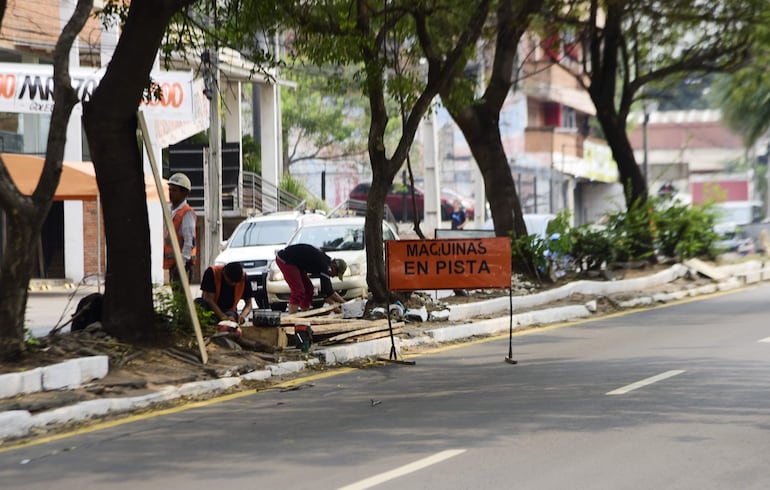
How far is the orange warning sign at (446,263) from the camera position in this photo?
14.1 metres

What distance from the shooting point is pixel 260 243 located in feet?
76.7

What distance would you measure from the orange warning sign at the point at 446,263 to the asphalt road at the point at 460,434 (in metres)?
1.33

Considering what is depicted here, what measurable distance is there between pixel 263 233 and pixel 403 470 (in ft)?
55.0

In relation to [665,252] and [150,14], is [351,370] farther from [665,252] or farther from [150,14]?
[665,252]

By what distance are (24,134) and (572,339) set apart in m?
19.1

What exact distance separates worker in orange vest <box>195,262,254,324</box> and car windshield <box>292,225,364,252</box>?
677 cm

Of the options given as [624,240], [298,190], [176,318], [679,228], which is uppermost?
[298,190]

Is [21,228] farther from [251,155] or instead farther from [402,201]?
[402,201]

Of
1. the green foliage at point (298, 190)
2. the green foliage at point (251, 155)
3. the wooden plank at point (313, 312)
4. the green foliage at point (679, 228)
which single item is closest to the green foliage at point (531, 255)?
the green foliage at point (679, 228)

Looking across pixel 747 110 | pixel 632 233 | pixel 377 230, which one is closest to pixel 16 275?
pixel 377 230

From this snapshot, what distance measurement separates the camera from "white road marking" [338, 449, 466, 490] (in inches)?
272

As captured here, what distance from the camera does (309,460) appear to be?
7695 mm

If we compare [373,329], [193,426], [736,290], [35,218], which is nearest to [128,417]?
[193,426]

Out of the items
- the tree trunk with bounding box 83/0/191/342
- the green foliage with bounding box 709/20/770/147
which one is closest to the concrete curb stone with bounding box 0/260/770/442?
the tree trunk with bounding box 83/0/191/342
